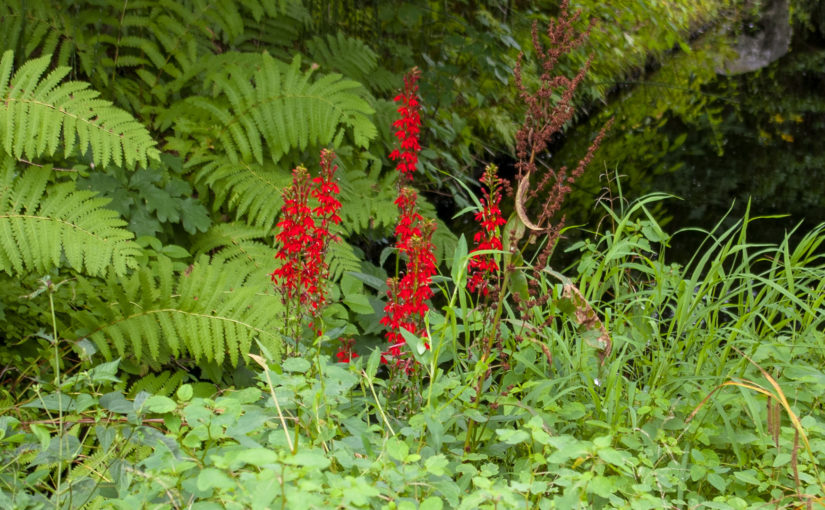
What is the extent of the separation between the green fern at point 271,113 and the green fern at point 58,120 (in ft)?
1.27

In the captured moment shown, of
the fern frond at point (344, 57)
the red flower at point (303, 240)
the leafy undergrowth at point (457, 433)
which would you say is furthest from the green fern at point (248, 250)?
the fern frond at point (344, 57)

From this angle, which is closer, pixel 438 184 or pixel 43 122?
pixel 43 122

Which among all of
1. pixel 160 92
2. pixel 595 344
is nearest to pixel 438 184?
pixel 160 92

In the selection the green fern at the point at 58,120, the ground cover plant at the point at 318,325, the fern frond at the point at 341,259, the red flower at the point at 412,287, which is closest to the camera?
the ground cover plant at the point at 318,325

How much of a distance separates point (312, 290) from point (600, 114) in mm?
6721

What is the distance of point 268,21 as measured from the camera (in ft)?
11.0

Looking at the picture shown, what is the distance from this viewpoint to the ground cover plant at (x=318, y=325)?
118 centimetres

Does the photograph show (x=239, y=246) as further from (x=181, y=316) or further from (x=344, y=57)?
(x=344, y=57)

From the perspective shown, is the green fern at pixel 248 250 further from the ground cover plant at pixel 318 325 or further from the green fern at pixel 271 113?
the green fern at pixel 271 113

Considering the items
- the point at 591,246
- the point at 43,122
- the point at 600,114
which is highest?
the point at 43,122

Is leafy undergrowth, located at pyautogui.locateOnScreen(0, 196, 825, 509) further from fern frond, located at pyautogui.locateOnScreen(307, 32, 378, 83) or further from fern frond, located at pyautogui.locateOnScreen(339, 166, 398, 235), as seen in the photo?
fern frond, located at pyautogui.locateOnScreen(307, 32, 378, 83)

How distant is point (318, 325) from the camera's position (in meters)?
1.57

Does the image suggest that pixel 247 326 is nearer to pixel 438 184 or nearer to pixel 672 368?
pixel 672 368

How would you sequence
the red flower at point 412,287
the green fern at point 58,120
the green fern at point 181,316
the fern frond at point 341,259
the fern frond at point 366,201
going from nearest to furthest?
the red flower at point 412,287
the green fern at point 181,316
the green fern at point 58,120
the fern frond at point 341,259
the fern frond at point 366,201
